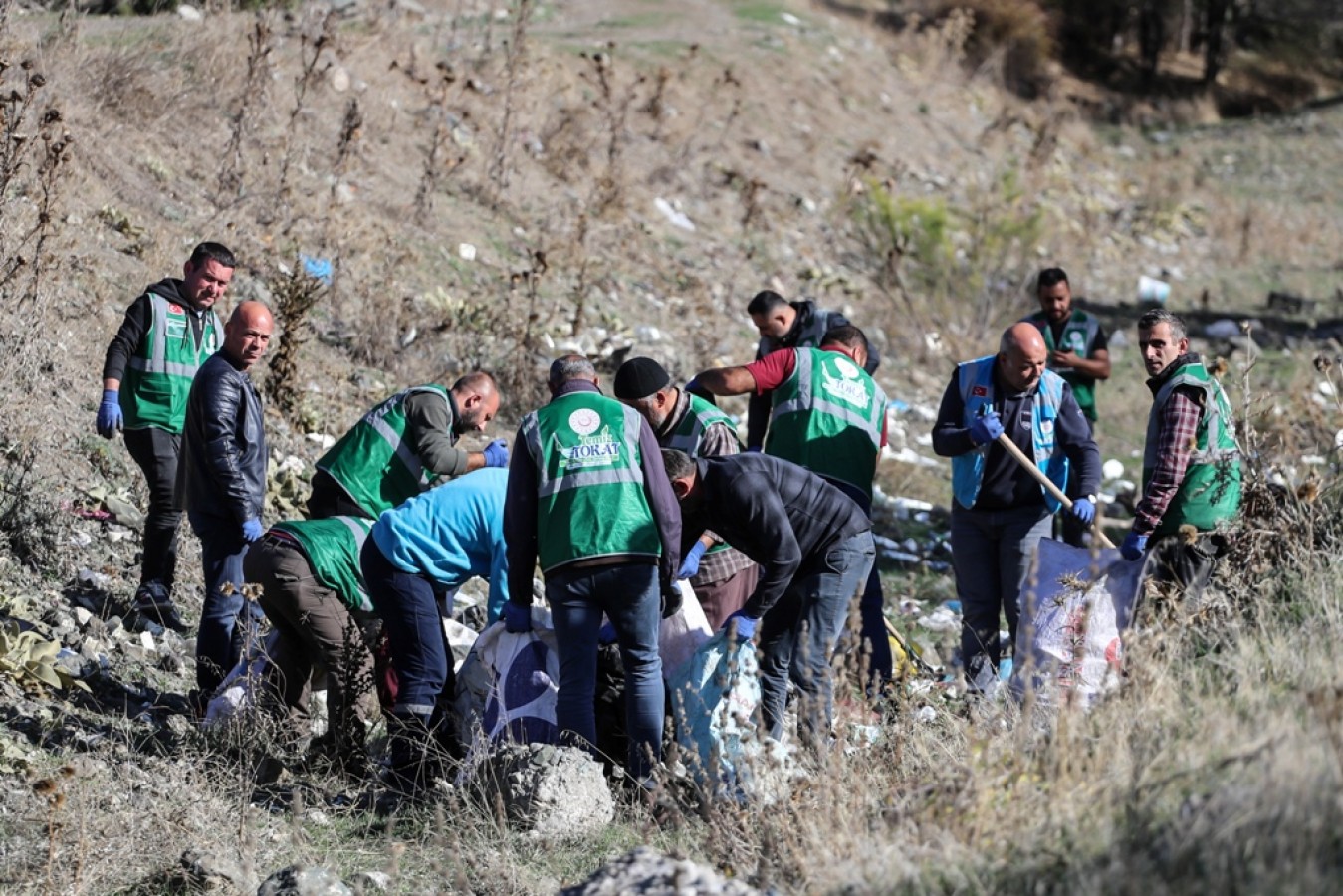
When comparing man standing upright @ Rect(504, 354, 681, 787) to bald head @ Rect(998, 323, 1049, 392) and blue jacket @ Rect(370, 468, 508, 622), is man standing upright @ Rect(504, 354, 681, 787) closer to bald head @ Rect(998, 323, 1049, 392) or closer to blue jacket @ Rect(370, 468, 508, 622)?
blue jacket @ Rect(370, 468, 508, 622)

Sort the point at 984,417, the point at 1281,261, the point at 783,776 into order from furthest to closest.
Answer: the point at 1281,261, the point at 984,417, the point at 783,776

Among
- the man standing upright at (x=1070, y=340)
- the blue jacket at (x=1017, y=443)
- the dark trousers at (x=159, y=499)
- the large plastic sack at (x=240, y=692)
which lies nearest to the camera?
the large plastic sack at (x=240, y=692)

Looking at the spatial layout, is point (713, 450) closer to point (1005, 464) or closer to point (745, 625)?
point (745, 625)

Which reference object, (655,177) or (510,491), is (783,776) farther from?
(655,177)

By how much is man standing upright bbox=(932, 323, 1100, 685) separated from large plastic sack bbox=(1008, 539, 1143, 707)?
0.36m

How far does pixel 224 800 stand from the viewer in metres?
4.77

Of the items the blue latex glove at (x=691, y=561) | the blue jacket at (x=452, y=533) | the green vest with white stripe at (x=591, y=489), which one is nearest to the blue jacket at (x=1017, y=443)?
the blue latex glove at (x=691, y=561)

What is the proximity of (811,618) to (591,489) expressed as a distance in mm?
965

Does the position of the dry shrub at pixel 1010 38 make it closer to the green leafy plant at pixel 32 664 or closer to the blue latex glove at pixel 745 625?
the blue latex glove at pixel 745 625

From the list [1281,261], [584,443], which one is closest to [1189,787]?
[584,443]

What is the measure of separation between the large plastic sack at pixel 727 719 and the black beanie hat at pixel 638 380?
91cm

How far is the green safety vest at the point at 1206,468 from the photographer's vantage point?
525 cm

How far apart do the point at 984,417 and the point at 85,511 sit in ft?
13.2

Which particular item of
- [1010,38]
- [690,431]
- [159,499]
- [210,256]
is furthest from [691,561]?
[1010,38]
